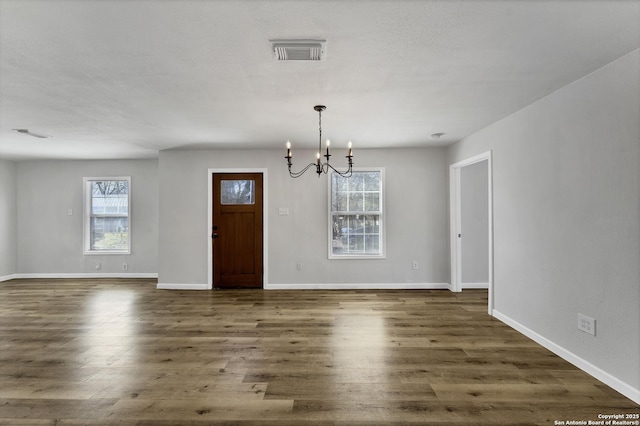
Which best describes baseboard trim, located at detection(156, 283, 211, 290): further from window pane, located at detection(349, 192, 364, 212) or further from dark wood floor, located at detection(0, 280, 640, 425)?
window pane, located at detection(349, 192, 364, 212)

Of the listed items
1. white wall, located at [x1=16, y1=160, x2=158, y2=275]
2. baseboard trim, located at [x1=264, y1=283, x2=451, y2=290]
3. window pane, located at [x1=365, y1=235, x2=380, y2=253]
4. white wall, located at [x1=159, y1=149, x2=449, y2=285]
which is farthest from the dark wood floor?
white wall, located at [x1=16, y1=160, x2=158, y2=275]

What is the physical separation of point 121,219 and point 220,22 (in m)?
6.22

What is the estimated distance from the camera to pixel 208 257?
5578 mm

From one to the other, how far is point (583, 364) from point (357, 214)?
357cm

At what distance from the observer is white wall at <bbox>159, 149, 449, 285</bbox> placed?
18.2 feet

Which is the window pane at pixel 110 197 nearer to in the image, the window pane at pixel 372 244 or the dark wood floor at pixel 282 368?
the dark wood floor at pixel 282 368

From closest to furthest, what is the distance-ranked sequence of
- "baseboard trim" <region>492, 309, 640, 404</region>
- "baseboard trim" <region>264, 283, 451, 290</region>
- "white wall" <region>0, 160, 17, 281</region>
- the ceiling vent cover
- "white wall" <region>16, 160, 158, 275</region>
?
the ceiling vent cover < "baseboard trim" <region>492, 309, 640, 404</region> < "baseboard trim" <region>264, 283, 451, 290</region> < "white wall" <region>0, 160, 17, 281</region> < "white wall" <region>16, 160, 158, 275</region>

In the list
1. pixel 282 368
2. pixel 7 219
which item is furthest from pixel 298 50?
pixel 7 219

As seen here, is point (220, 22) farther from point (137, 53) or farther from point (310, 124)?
point (310, 124)

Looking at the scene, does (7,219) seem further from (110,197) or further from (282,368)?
(282,368)

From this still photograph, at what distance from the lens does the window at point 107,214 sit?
6.77 metres

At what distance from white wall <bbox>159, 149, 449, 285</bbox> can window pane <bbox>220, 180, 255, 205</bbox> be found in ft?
0.95

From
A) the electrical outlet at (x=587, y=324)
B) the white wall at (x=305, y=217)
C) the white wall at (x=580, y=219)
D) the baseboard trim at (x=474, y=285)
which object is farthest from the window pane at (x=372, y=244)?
the electrical outlet at (x=587, y=324)

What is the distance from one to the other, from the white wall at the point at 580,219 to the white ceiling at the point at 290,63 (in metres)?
0.26
